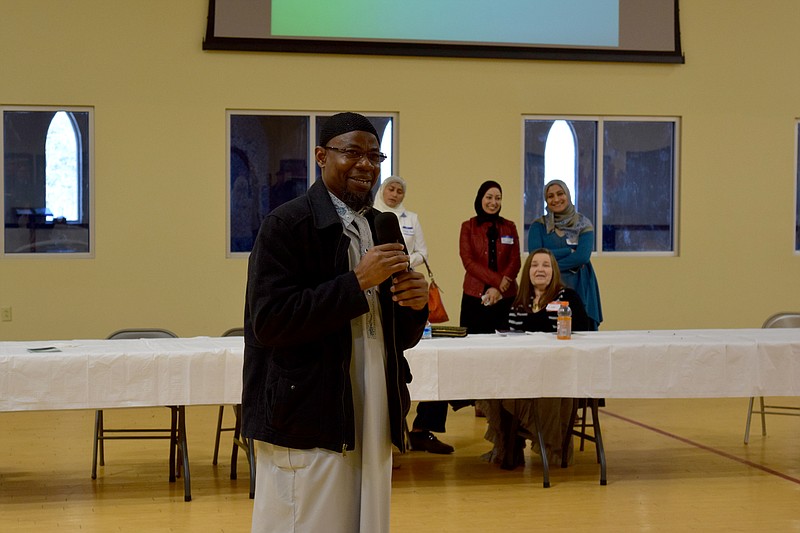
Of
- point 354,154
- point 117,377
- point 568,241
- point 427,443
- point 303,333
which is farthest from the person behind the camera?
point 568,241

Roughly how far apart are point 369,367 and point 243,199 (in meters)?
6.06

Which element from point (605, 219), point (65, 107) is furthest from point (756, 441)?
point (65, 107)

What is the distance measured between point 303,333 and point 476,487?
303 cm

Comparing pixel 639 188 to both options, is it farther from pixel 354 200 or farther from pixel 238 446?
pixel 354 200

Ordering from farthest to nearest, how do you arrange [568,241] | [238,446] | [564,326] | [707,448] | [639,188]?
[639,188] → [568,241] → [707,448] → [238,446] → [564,326]

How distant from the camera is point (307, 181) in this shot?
26.8ft

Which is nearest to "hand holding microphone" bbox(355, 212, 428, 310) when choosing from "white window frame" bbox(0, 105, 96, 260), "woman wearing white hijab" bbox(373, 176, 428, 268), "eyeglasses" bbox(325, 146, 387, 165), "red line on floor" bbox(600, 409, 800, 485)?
"eyeglasses" bbox(325, 146, 387, 165)

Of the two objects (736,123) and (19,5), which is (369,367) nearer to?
(19,5)

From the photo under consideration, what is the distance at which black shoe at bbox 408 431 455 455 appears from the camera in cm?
566

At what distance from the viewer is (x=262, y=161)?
316 inches

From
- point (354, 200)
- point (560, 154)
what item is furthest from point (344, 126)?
point (560, 154)

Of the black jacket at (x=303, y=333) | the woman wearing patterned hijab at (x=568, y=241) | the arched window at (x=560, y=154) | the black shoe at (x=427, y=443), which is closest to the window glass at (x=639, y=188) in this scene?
the arched window at (x=560, y=154)

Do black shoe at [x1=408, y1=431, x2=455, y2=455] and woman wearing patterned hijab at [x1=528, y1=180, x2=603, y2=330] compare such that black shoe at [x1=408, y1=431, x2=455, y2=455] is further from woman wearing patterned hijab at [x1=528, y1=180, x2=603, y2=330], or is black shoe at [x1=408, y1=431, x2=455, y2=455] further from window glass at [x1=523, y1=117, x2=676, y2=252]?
window glass at [x1=523, y1=117, x2=676, y2=252]

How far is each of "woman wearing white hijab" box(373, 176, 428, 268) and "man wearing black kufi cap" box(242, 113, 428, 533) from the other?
4.09 meters
